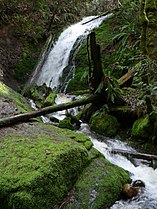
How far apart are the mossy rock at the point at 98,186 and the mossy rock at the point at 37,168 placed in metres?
0.12

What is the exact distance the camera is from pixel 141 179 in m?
4.89

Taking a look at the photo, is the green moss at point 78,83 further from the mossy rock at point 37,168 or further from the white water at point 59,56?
the mossy rock at point 37,168

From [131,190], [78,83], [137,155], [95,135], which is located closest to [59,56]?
[78,83]

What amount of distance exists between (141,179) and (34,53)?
8.82 meters

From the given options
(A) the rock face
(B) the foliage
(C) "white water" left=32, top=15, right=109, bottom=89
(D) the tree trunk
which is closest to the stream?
(C) "white water" left=32, top=15, right=109, bottom=89

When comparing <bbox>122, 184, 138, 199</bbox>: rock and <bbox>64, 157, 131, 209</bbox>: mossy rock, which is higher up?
<bbox>64, 157, 131, 209</bbox>: mossy rock

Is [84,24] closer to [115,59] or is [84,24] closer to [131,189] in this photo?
[115,59]

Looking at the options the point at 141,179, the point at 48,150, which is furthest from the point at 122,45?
the point at 48,150

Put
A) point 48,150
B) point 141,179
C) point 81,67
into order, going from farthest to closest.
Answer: point 81,67 < point 141,179 < point 48,150

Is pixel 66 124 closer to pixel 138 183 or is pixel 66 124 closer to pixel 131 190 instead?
pixel 138 183

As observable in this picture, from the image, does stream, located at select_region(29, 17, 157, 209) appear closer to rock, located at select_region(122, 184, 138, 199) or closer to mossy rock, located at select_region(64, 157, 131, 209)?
rock, located at select_region(122, 184, 138, 199)

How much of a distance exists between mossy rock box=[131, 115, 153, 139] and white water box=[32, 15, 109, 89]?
4.71 metres

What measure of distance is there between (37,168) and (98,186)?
0.95 metres

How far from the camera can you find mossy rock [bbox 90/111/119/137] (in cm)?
672
